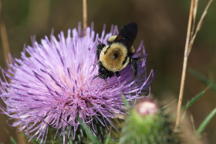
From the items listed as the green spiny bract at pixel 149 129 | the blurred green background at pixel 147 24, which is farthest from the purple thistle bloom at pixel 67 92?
the blurred green background at pixel 147 24

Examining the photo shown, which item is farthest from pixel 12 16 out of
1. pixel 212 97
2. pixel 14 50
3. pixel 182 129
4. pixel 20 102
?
pixel 182 129

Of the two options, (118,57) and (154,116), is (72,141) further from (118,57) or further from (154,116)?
(154,116)

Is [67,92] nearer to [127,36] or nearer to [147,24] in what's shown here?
[127,36]

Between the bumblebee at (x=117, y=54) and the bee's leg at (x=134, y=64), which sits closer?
the bumblebee at (x=117, y=54)

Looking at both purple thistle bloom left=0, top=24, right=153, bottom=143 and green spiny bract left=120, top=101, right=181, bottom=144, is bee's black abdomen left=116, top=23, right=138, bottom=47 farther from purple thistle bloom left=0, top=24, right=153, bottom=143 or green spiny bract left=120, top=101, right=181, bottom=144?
green spiny bract left=120, top=101, right=181, bottom=144

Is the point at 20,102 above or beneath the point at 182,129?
above

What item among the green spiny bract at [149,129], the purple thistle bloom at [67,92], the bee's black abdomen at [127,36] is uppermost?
the bee's black abdomen at [127,36]

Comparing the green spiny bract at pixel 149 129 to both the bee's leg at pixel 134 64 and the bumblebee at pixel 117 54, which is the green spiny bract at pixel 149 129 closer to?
the bumblebee at pixel 117 54
